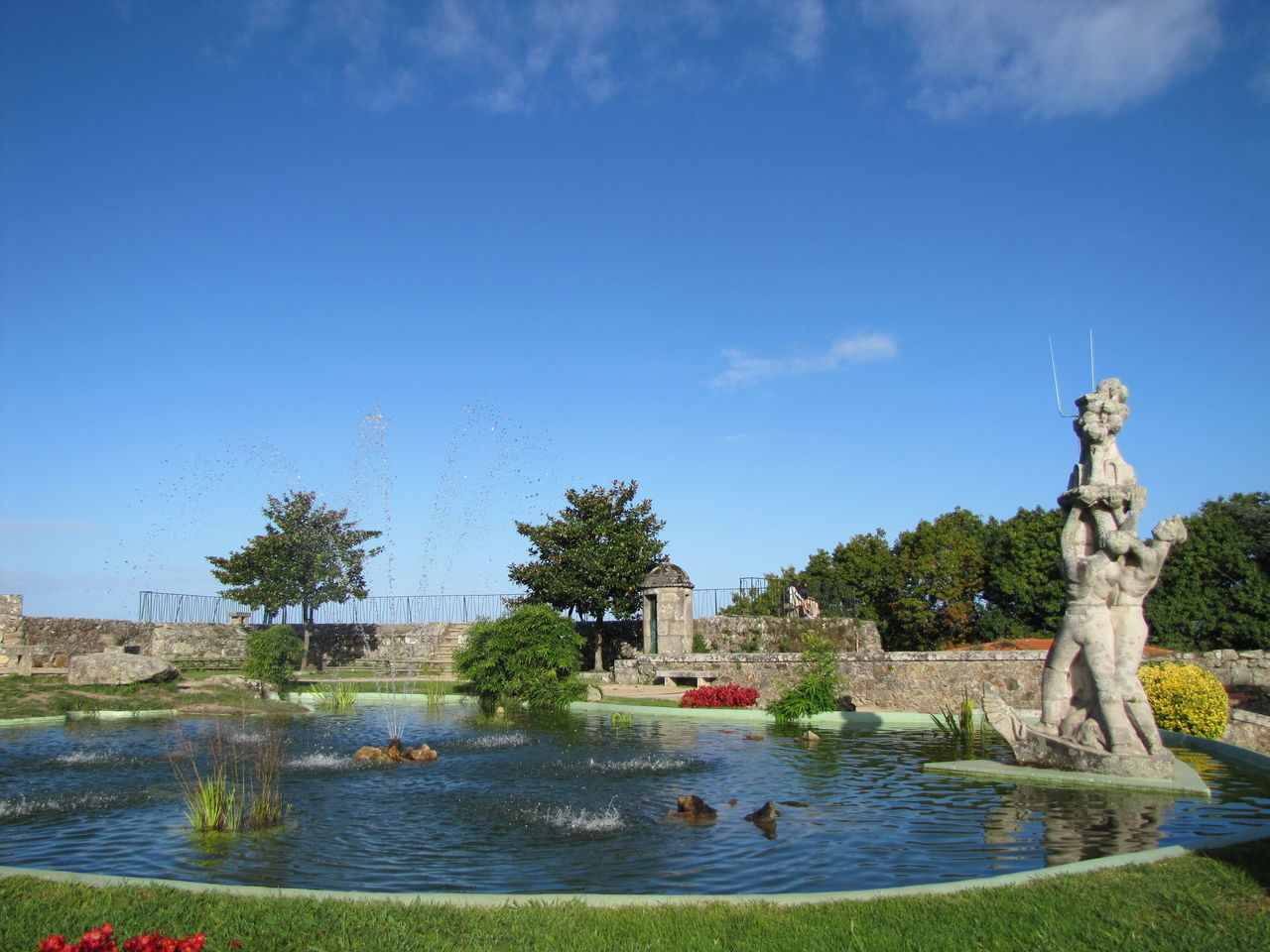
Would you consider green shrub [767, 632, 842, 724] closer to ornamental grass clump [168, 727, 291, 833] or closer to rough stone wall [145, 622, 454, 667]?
ornamental grass clump [168, 727, 291, 833]

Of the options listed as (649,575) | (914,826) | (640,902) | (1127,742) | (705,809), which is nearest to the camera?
(640,902)

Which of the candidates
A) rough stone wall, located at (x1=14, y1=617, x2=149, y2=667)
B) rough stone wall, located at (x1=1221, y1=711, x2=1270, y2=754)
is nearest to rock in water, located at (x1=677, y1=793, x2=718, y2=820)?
rough stone wall, located at (x1=1221, y1=711, x2=1270, y2=754)

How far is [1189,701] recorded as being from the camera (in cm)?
1360

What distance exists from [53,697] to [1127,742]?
2056 centimetres

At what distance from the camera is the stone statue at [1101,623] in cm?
1002

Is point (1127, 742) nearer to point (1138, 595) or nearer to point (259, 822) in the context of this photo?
point (1138, 595)

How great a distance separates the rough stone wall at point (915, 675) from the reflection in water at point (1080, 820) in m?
10.2

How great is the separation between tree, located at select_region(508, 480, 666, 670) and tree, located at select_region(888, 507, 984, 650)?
57.5ft

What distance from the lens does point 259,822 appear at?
8.46m

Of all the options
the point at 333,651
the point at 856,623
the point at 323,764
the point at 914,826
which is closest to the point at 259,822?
the point at 323,764

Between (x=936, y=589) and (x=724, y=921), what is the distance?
39.4 metres

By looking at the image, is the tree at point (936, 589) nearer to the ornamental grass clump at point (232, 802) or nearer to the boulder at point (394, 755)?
the boulder at point (394, 755)

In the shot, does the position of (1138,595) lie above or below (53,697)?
above

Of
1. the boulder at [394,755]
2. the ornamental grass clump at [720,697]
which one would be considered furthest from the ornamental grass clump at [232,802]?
the ornamental grass clump at [720,697]
